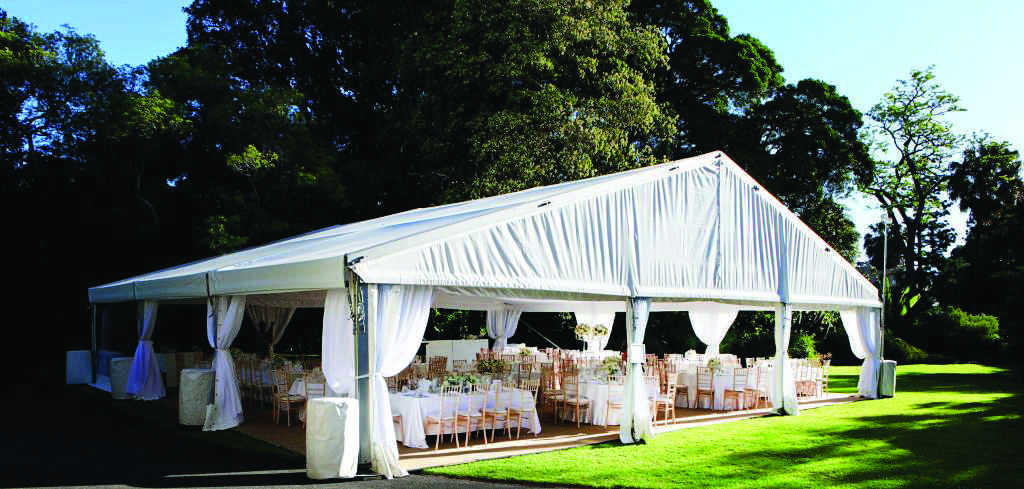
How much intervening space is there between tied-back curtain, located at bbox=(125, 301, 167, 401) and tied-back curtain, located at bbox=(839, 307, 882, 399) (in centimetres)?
1392

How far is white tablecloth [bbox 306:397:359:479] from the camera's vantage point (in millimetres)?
7891

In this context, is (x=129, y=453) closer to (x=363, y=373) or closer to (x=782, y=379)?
(x=363, y=373)

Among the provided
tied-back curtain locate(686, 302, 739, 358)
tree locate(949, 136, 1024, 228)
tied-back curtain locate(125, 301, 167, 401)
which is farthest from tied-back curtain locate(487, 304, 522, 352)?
tree locate(949, 136, 1024, 228)

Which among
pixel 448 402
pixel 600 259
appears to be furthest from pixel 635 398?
pixel 448 402

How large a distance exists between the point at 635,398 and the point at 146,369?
1003 cm

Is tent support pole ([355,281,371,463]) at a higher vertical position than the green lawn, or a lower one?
higher

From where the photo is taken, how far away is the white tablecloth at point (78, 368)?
18.6 m

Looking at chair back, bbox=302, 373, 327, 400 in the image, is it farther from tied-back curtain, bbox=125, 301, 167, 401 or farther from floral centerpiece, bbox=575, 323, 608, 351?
floral centerpiece, bbox=575, 323, 608, 351

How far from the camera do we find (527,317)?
1051 inches

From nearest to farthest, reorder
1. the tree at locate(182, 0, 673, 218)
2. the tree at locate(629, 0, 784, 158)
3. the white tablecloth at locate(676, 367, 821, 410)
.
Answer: the white tablecloth at locate(676, 367, 821, 410) → the tree at locate(182, 0, 673, 218) → the tree at locate(629, 0, 784, 158)

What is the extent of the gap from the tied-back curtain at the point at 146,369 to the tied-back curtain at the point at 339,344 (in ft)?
25.2

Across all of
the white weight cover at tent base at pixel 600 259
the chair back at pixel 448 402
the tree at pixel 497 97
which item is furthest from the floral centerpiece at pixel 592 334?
the chair back at pixel 448 402

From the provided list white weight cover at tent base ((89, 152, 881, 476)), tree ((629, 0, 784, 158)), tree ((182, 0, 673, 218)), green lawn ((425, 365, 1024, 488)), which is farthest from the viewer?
tree ((629, 0, 784, 158))

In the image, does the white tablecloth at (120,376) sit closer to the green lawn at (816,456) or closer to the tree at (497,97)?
the tree at (497,97)
